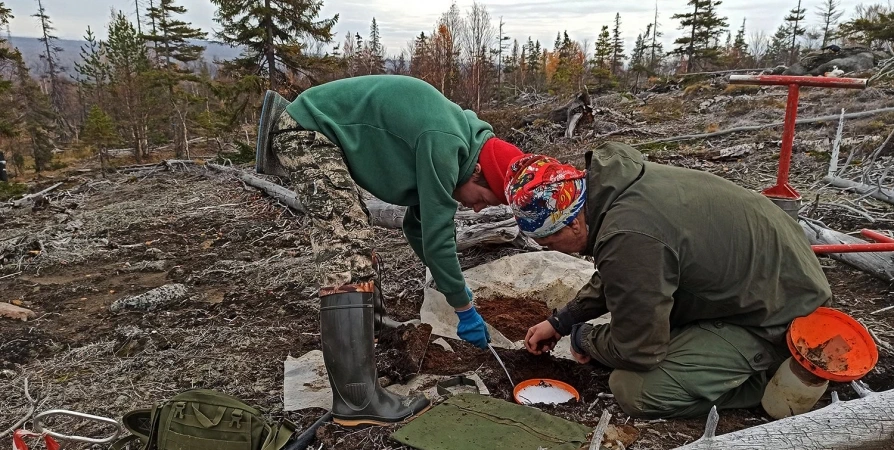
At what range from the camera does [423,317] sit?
3.44 meters

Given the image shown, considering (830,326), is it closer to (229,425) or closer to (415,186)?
(415,186)

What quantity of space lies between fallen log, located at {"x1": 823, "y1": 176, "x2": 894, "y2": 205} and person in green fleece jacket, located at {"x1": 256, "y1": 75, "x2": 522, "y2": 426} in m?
4.26

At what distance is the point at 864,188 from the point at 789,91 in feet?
7.43

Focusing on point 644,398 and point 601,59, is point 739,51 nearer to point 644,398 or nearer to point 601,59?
point 601,59

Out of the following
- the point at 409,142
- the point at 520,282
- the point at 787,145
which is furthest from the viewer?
the point at 520,282

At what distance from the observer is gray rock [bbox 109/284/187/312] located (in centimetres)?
409

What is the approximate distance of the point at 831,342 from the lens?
2096mm

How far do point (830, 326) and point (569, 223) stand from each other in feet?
3.80

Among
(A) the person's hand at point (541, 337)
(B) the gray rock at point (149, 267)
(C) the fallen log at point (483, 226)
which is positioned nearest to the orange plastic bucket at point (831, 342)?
(A) the person's hand at point (541, 337)

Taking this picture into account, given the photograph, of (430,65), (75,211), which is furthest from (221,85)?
(430,65)

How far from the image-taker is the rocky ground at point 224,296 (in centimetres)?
266

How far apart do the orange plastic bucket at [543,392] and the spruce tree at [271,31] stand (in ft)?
43.8

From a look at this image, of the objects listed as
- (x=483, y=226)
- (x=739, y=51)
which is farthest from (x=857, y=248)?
(x=739, y=51)

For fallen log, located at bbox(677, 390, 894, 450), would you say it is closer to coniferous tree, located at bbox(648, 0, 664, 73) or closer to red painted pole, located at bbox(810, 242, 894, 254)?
red painted pole, located at bbox(810, 242, 894, 254)
